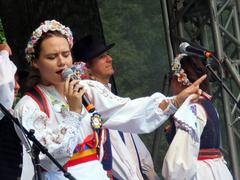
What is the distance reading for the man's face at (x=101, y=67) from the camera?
3.74m

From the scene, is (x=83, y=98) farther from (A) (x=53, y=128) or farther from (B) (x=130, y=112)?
(B) (x=130, y=112)

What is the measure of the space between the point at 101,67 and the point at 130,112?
1.12 m

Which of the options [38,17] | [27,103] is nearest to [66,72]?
[27,103]

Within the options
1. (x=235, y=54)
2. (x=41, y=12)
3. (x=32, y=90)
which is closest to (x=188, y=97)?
(x=32, y=90)

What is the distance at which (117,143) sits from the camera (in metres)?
3.37

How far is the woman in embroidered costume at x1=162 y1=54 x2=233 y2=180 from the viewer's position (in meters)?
3.28

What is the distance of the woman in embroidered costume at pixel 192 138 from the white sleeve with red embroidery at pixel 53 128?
0.89 meters

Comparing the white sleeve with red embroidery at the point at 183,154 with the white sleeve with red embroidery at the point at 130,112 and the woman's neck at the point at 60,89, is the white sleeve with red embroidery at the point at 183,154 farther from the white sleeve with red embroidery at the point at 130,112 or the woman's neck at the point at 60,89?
the woman's neck at the point at 60,89

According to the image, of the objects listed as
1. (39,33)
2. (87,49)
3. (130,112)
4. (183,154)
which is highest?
(39,33)

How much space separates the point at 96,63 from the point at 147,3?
4.18 meters

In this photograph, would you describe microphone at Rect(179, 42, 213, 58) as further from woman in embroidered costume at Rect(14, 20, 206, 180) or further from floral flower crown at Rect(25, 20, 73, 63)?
floral flower crown at Rect(25, 20, 73, 63)

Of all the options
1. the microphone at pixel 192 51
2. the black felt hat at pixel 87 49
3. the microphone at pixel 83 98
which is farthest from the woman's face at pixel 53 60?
the black felt hat at pixel 87 49

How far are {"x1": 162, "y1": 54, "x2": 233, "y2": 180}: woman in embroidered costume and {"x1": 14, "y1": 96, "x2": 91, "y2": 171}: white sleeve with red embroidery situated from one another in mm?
889

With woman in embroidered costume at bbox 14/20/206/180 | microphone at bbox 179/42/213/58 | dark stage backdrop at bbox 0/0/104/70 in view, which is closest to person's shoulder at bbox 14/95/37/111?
woman in embroidered costume at bbox 14/20/206/180
